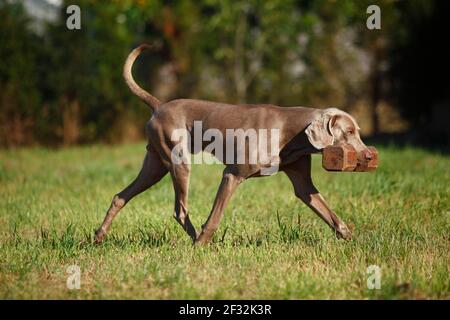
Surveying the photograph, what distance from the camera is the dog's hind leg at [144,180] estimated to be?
596cm

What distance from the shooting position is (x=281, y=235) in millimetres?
5941

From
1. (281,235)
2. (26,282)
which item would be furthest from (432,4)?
(26,282)

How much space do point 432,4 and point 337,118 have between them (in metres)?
10.9

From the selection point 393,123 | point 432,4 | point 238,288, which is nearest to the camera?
point 238,288

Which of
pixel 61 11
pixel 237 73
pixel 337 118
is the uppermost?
pixel 61 11

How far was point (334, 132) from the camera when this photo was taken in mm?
5328

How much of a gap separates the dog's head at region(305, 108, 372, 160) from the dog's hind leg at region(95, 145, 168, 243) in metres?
1.40

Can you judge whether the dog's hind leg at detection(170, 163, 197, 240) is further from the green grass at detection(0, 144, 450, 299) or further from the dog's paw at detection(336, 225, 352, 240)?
the dog's paw at detection(336, 225, 352, 240)

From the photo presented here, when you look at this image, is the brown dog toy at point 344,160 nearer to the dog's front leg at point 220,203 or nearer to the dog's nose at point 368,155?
the dog's nose at point 368,155

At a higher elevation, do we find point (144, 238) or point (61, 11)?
point (61, 11)

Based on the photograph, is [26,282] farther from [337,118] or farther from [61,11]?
[61,11]

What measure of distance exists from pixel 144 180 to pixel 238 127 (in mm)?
1039

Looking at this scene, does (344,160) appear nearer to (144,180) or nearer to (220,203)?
(220,203)

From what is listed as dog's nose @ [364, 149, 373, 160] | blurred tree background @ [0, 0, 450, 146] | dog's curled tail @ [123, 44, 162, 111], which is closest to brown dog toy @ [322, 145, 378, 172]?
dog's nose @ [364, 149, 373, 160]
